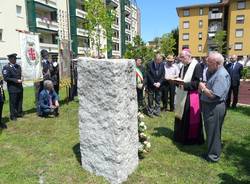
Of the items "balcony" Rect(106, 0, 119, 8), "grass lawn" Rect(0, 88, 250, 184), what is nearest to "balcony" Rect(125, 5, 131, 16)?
"balcony" Rect(106, 0, 119, 8)

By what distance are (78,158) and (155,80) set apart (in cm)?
431

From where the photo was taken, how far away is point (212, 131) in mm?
4809

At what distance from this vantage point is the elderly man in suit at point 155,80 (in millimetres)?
8586

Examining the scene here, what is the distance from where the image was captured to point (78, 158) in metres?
5.11

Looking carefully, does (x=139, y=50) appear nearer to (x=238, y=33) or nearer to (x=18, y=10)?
(x=18, y=10)

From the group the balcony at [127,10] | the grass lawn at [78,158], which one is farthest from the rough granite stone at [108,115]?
the balcony at [127,10]

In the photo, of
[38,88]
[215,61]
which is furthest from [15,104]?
[215,61]

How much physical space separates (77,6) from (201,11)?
29.7 m

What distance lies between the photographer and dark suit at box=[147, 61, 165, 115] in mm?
8609

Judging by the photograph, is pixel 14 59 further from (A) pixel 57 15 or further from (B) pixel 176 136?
(A) pixel 57 15

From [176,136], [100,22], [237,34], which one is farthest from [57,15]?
[237,34]

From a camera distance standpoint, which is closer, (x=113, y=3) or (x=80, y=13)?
(x=80, y=13)

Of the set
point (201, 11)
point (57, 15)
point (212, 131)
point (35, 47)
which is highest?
point (201, 11)

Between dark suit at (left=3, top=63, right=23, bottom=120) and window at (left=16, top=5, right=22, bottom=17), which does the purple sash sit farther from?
window at (left=16, top=5, right=22, bottom=17)
